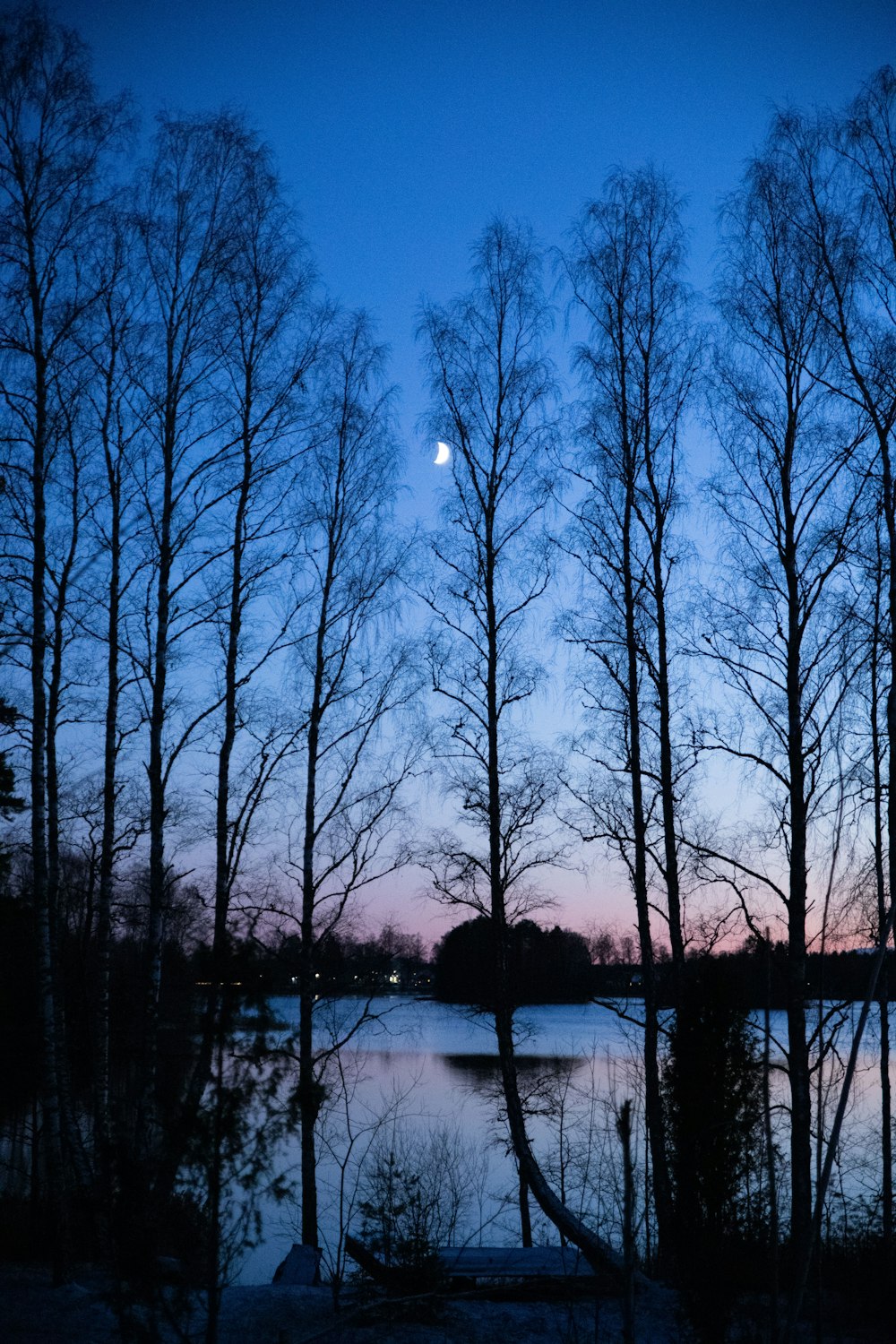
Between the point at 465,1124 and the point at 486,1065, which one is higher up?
the point at 465,1124

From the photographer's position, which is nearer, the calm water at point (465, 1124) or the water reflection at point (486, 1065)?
the calm water at point (465, 1124)

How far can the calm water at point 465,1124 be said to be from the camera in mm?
11805

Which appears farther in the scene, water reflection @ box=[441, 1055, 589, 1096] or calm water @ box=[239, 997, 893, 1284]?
water reflection @ box=[441, 1055, 589, 1096]

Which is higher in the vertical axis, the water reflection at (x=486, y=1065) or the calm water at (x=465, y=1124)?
the calm water at (x=465, y=1124)

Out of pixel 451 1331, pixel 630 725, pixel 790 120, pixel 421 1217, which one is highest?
pixel 790 120

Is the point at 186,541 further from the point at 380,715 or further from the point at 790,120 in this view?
the point at 790,120

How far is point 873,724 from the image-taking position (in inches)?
460

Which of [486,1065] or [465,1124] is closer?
[465,1124]

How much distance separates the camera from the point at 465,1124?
22.5m

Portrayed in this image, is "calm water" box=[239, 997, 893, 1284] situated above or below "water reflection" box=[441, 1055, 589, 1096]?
above

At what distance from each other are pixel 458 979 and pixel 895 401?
16168mm

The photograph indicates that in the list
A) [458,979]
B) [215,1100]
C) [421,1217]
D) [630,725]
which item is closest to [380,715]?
[630,725]

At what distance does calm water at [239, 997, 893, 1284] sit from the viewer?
11.8 m

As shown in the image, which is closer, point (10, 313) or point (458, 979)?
point (10, 313)
